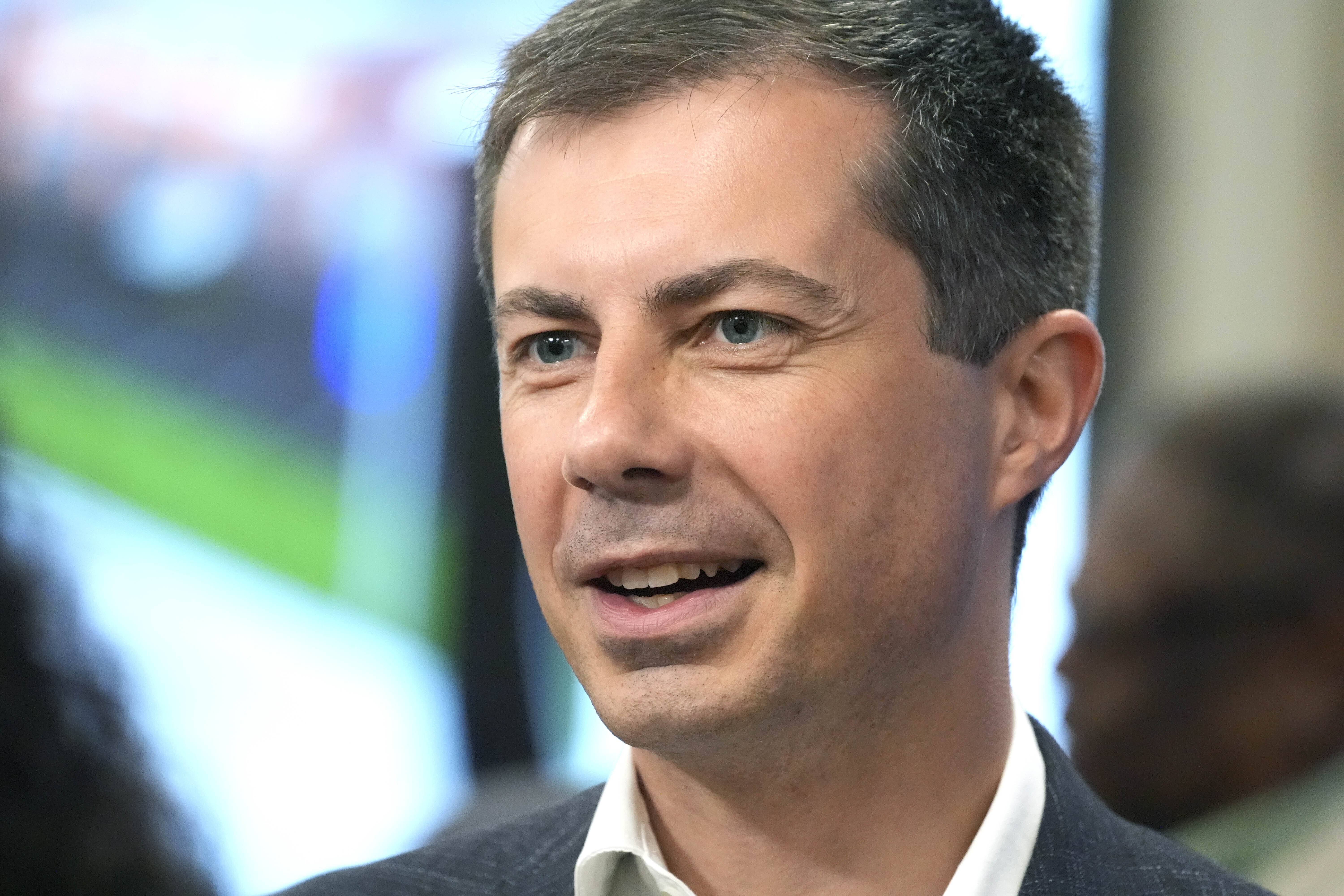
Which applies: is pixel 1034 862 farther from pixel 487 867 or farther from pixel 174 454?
pixel 174 454

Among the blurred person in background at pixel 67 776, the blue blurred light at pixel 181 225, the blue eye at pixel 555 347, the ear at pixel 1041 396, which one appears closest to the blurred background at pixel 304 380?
the blue blurred light at pixel 181 225

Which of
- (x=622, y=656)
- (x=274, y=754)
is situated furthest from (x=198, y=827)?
(x=274, y=754)

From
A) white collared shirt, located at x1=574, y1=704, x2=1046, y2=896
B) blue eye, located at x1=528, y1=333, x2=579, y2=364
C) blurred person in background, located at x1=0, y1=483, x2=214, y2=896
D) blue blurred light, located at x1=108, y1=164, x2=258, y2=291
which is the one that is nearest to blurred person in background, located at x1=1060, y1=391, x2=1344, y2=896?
white collared shirt, located at x1=574, y1=704, x2=1046, y2=896

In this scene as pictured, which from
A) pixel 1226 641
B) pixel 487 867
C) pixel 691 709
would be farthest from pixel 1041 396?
pixel 1226 641

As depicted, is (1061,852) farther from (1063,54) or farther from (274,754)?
(1063,54)

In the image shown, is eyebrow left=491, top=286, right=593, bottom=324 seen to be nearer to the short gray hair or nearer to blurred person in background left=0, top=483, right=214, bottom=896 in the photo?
the short gray hair

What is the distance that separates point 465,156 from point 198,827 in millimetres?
2956

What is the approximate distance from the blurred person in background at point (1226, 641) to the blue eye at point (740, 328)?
156 centimetres

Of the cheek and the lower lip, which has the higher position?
the cheek

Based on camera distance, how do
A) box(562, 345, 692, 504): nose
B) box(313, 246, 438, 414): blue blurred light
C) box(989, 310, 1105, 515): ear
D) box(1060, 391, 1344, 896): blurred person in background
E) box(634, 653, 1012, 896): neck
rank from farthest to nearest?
box(313, 246, 438, 414): blue blurred light
box(1060, 391, 1344, 896): blurred person in background
box(989, 310, 1105, 515): ear
box(634, 653, 1012, 896): neck
box(562, 345, 692, 504): nose

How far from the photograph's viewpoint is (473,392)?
5234 mm

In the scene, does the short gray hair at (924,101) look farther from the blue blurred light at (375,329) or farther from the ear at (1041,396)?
the blue blurred light at (375,329)

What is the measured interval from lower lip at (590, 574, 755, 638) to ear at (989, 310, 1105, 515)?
431 millimetres

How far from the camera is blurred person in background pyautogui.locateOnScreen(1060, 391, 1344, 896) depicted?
293 centimetres
